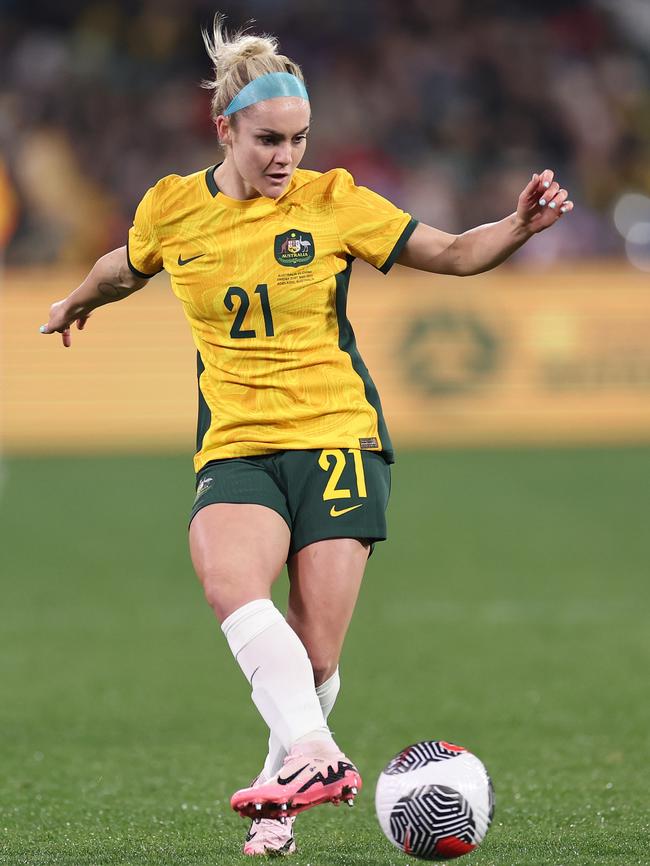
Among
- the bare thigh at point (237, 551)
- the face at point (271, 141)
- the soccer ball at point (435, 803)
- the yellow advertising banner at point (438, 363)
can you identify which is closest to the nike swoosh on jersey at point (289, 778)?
the soccer ball at point (435, 803)

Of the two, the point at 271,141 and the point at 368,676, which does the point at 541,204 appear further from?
the point at 368,676

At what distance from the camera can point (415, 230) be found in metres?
4.50

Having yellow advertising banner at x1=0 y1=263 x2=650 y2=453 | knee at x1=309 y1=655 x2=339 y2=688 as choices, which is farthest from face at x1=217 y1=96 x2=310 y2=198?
yellow advertising banner at x1=0 y1=263 x2=650 y2=453

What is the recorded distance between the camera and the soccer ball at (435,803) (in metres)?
4.08

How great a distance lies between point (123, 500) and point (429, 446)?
4.28 metres

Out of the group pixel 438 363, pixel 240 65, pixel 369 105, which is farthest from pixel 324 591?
pixel 369 105

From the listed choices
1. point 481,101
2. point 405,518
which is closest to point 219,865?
point 405,518

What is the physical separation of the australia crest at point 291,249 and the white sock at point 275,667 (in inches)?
38.3

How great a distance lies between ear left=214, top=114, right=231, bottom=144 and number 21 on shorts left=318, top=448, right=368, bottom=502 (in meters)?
0.96

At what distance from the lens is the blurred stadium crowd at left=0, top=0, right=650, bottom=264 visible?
61.2ft

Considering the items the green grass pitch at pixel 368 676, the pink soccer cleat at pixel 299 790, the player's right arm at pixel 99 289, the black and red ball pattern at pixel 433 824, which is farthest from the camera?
the green grass pitch at pixel 368 676

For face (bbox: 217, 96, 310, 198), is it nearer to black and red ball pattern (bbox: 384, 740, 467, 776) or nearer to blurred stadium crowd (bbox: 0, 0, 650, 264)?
black and red ball pattern (bbox: 384, 740, 467, 776)

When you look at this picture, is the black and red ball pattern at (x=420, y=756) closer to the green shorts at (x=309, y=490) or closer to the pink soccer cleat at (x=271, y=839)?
the pink soccer cleat at (x=271, y=839)

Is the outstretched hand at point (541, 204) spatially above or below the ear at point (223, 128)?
below
